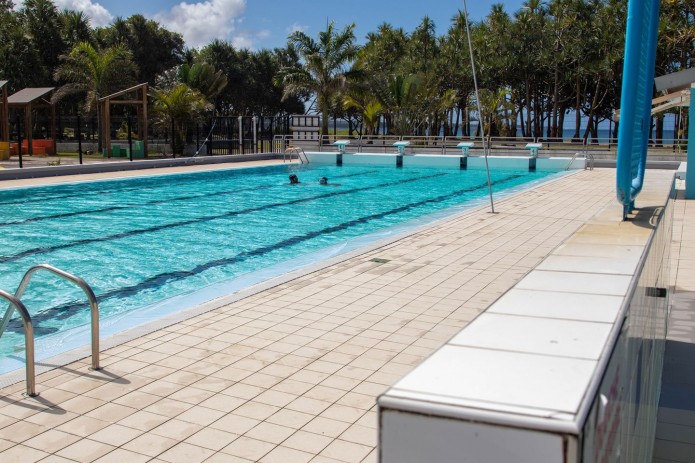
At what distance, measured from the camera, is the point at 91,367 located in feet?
15.3

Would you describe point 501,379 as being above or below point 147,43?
below

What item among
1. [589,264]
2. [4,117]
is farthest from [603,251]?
[4,117]

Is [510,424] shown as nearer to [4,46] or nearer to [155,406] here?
[155,406]

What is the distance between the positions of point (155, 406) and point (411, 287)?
140 inches

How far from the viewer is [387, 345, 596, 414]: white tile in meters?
1.18

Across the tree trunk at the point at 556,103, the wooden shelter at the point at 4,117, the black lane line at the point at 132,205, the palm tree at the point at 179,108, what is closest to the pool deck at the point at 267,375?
the black lane line at the point at 132,205

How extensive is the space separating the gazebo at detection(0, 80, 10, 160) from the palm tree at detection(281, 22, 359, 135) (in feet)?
48.6

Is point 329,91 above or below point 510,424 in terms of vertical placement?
above

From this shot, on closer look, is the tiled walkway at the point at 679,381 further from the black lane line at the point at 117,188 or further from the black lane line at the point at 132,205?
the black lane line at the point at 117,188

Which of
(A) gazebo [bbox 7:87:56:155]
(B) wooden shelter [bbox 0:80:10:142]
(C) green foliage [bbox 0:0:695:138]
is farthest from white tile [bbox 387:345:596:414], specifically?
(C) green foliage [bbox 0:0:695:138]

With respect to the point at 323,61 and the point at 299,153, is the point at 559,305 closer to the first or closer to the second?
the point at 299,153

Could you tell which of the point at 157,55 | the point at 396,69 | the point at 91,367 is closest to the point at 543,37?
the point at 396,69

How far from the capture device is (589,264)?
8.30 feet

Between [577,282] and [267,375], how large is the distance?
2817 millimetres
